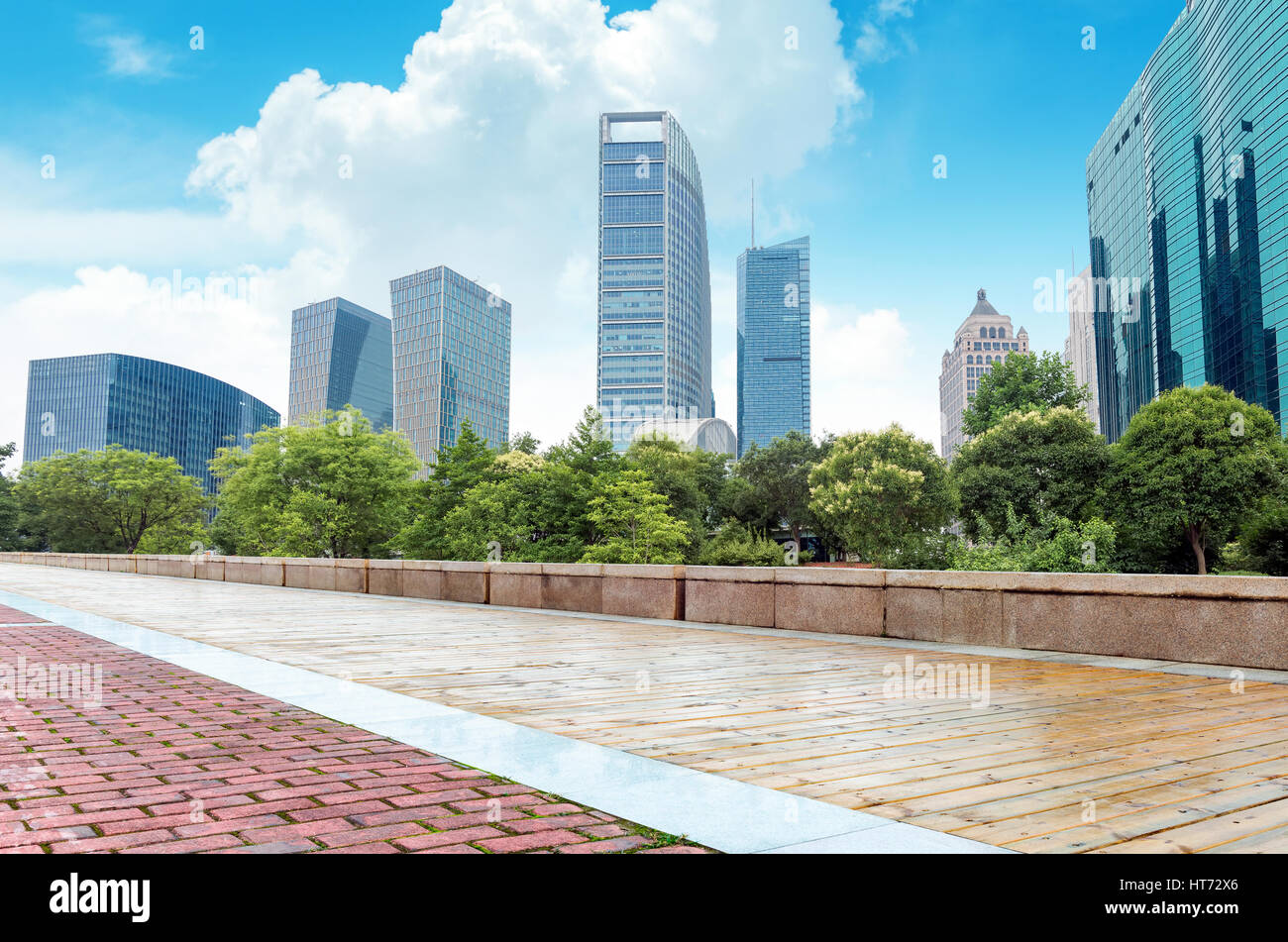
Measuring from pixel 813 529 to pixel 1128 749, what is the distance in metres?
79.6

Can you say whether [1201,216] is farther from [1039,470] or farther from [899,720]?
[899,720]

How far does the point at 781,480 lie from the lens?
272 ft

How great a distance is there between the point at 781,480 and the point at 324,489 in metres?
41.9

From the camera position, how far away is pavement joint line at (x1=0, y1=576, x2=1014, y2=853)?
9.69 ft


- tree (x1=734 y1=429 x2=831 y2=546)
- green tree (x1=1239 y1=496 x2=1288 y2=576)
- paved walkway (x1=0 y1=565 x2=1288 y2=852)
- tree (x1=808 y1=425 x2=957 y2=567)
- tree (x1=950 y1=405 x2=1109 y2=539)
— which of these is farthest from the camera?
tree (x1=734 y1=429 x2=831 y2=546)

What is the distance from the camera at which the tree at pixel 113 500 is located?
245 ft

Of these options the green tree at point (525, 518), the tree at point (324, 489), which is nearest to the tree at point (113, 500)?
the tree at point (324, 489)

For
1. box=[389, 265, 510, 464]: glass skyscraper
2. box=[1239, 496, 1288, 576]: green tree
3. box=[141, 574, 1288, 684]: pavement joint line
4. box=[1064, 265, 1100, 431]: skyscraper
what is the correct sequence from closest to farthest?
1. box=[141, 574, 1288, 684]: pavement joint line
2. box=[1239, 496, 1288, 576]: green tree
3. box=[1064, 265, 1100, 431]: skyscraper
4. box=[389, 265, 510, 464]: glass skyscraper

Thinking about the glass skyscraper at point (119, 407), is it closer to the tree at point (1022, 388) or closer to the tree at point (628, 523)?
the tree at point (628, 523)

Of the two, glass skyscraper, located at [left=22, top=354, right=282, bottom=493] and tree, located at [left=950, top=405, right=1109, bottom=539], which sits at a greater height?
glass skyscraper, located at [left=22, top=354, right=282, bottom=493]

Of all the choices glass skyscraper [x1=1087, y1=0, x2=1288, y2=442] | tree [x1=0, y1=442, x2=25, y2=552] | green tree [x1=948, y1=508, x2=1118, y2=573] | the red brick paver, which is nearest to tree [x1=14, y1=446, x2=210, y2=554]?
tree [x1=0, y1=442, x2=25, y2=552]

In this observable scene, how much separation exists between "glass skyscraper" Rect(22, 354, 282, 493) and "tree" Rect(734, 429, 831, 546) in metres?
85.5

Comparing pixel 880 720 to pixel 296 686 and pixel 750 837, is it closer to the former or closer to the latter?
pixel 750 837

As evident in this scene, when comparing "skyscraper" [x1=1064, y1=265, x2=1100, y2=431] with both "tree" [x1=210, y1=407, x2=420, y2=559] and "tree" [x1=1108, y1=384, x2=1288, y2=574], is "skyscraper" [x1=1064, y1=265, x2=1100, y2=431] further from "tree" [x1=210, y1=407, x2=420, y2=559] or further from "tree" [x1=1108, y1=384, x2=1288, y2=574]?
"tree" [x1=210, y1=407, x2=420, y2=559]
